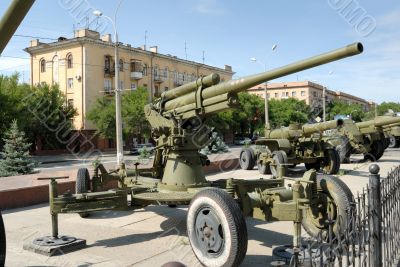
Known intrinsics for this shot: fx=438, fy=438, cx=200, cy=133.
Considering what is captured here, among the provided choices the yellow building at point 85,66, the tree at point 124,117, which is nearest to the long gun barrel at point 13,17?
the tree at point 124,117

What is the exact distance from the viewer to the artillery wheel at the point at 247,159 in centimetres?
1574

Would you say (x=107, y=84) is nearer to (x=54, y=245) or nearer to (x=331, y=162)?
(x=331, y=162)

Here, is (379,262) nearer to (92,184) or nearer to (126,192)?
(126,192)

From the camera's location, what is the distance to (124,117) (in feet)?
119

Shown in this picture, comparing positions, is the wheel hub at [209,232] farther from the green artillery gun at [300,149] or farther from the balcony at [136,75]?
the balcony at [136,75]

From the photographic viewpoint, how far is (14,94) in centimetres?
2938

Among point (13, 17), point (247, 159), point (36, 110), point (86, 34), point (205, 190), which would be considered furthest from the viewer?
point (86, 34)

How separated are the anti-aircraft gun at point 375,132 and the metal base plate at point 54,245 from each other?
15.0 metres

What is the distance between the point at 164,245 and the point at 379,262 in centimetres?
307

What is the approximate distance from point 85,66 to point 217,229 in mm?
36012

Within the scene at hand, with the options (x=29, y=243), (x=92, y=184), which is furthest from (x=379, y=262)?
(x=92, y=184)

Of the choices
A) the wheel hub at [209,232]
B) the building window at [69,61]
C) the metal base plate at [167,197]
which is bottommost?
the wheel hub at [209,232]

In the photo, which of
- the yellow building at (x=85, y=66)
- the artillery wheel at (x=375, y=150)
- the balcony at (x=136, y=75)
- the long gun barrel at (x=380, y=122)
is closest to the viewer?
the long gun barrel at (x=380, y=122)

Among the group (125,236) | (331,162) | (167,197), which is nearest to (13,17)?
(167,197)
